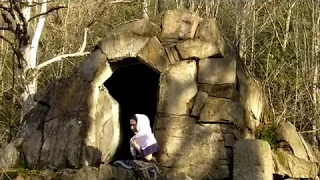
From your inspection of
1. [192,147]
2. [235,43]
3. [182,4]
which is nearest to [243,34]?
[235,43]

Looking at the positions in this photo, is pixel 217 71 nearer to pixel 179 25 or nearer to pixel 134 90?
pixel 179 25

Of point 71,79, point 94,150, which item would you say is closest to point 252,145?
point 94,150

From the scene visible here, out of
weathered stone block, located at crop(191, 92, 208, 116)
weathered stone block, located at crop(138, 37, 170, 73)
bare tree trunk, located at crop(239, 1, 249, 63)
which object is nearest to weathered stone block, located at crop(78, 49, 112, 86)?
weathered stone block, located at crop(138, 37, 170, 73)

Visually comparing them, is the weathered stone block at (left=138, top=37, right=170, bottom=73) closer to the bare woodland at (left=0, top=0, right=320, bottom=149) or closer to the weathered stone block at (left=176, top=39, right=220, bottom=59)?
the weathered stone block at (left=176, top=39, right=220, bottom=59)

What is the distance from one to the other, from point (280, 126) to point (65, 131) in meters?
2.98

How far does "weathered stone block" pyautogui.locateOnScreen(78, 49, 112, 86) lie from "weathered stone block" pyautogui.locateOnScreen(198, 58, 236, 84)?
1366 mm

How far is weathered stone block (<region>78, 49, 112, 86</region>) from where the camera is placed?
819 centimetres

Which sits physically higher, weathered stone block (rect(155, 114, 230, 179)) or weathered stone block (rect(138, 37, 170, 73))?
weathered stone block (rect(138, 37, 170, 73))

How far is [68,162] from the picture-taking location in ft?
26.1

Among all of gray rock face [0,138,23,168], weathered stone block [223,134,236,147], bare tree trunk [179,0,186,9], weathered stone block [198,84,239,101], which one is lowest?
gray rock face [0,138,23,168]

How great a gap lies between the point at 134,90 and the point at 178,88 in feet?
9.38

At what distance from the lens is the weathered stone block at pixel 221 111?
292 inches

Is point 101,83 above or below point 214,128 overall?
above

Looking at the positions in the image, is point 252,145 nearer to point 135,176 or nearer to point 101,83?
point 135,176
